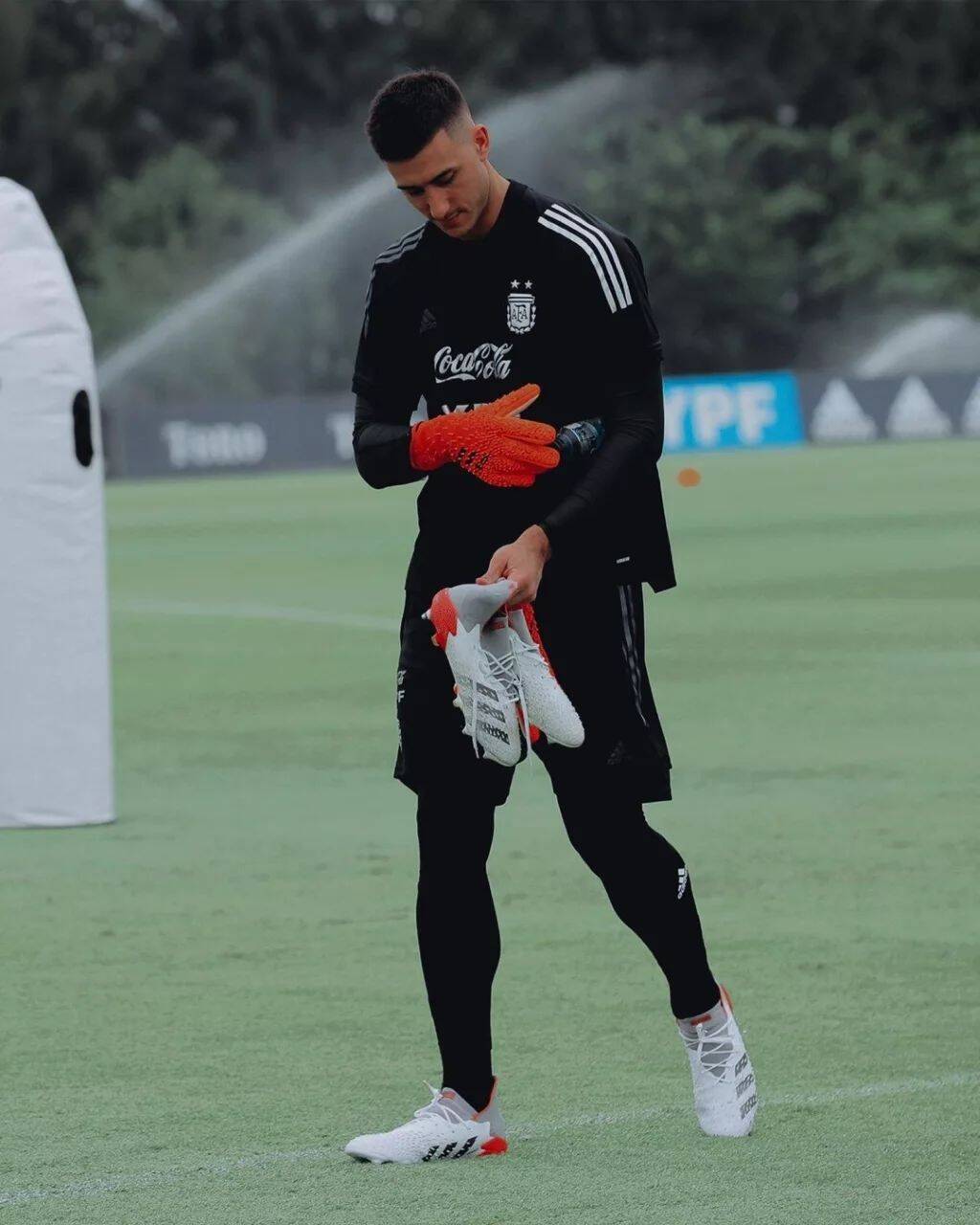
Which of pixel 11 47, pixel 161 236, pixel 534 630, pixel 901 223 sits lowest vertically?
pixel 534 630

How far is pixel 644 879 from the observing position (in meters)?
5.37

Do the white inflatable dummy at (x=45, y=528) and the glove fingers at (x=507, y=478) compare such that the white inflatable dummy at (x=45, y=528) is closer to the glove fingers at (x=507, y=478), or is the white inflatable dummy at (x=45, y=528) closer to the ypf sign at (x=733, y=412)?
the glove fingers at (x=507, y=478)

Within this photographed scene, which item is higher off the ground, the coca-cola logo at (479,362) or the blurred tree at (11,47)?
the blurred tree at (11,47)

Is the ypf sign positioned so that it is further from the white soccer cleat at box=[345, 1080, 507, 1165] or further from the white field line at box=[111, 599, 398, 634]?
the white soccer cleat at box=[345, 1080, 507, 1165]

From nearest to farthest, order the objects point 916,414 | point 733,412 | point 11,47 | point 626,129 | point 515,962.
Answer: point 515,962
point 916,414
point 733,412
point 626,129
point 11,47

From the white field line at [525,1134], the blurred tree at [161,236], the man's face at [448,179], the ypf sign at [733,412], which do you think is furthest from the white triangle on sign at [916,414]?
the man's face at [448,179]

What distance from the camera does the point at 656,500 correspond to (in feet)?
17.8

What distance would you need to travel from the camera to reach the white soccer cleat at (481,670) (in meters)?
5.07

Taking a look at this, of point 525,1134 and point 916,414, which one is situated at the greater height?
point 916,414

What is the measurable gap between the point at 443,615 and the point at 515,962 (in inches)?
90.8

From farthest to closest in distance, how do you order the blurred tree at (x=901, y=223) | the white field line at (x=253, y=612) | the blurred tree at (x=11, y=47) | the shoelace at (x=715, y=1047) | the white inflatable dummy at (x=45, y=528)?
the blurred tree at (x=11, y=47) → the blurred tree at (x=901, y=223) → the white field line at (x=253, y=612) → the white inflatable dummy at (x=45, y=528) → the shoelace at (x=715, y=1047)

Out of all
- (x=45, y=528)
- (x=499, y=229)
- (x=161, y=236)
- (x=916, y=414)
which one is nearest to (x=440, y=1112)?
(x=499, y=229)

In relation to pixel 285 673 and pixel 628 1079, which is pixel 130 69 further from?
pixel 628 1079

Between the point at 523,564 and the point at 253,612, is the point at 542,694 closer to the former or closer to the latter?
the point at 523,564
